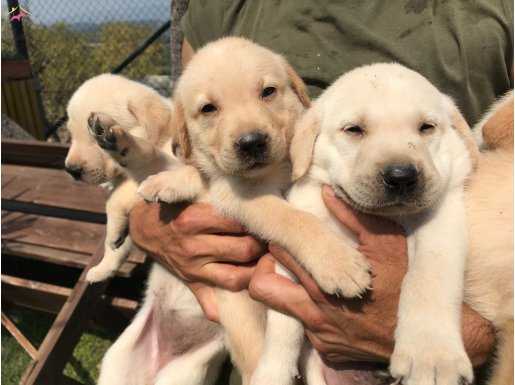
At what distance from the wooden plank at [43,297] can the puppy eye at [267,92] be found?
8.50ft

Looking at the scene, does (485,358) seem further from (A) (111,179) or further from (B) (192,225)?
(A) (111,179)

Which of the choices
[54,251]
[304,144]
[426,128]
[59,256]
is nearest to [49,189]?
[54,251]

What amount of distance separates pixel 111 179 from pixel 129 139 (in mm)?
485

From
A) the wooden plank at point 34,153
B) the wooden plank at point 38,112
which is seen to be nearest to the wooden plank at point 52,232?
the wooden plank at point 34,153

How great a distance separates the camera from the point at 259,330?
2.26m

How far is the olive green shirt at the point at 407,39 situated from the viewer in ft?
7.30

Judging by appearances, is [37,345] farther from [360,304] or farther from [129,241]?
[360,304]

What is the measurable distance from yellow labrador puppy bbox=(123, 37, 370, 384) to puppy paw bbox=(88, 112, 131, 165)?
0.26 metres

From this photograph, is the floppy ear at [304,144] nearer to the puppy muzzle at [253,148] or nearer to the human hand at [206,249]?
the puppy muzzle at [253,148]

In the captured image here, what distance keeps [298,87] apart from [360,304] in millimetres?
1107

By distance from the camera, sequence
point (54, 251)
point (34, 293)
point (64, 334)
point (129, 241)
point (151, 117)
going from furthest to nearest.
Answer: point (34, 293) → point (54, 251) → point (64, 334) → point (129, 241) → point (151, 117)

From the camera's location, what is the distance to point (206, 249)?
2.35 metres

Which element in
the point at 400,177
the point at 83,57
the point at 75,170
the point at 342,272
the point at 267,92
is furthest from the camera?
the point at 83,57

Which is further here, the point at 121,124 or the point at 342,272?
the point at 121,124
